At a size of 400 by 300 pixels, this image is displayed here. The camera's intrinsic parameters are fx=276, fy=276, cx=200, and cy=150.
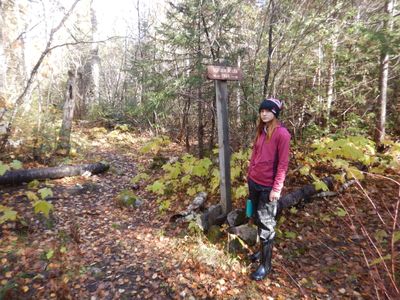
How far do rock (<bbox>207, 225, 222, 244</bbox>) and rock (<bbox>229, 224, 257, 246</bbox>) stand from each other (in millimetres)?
199

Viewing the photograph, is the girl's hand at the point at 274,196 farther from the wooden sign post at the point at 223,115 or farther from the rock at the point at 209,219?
the rock at the point at 209,219

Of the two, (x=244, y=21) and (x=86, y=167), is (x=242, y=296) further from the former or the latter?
(x=244, y=21)

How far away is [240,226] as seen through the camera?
4.43 metres

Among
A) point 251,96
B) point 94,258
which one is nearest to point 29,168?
point 94,258

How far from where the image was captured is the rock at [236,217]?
465 centimetres

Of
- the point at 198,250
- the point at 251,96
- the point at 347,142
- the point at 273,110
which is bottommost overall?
the point at 198,250

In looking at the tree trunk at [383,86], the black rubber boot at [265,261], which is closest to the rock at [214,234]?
the black rubber boot at [265,261]

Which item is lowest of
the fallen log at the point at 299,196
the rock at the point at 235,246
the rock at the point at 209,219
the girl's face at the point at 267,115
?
the rock at the point at 235,246

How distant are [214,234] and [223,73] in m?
2.55

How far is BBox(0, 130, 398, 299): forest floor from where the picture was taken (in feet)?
11.3

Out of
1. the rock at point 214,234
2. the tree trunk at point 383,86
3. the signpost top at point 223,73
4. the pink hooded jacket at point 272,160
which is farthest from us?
the tree trunk at point 383,86

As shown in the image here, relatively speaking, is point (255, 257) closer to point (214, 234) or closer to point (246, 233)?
point (246, 233)

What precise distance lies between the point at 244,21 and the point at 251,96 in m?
2.78

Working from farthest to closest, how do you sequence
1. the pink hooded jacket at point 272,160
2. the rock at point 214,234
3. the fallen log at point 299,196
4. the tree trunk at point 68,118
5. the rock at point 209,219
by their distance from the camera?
the tree trunk at point 68,118, the fallen log at point 299,196, the rock at point 209,219, the rock at point 214,234, the pink hooded jacket at point 272,160
